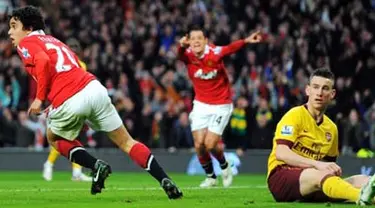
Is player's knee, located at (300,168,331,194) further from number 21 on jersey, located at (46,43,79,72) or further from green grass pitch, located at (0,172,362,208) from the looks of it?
number 21 on jersey, located at (46,43,79,72)

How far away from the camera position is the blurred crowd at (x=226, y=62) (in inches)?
957

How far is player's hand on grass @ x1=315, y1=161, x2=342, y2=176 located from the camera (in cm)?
1033

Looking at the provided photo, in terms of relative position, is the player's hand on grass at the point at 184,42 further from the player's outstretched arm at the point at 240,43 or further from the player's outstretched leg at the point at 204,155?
the player's outstretched leg at the point at 204,155

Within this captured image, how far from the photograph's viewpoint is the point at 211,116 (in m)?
17.0

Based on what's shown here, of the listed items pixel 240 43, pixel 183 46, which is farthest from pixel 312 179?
pixel 183 46

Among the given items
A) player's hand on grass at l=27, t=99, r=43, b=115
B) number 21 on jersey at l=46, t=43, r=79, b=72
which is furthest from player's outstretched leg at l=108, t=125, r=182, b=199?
player's hand on grass at l=27, t=99, r=43, b=115

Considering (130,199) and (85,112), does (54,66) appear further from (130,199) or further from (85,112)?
(130,199)

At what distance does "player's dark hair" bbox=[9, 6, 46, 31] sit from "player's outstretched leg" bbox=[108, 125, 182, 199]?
5.01 ft

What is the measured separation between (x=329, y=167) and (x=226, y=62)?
1720 cm

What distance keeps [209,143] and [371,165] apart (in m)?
5.56

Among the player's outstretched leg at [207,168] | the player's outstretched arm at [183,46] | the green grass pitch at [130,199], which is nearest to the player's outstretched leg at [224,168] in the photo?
the player's outstretched leg at [207,168]

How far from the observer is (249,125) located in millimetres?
24125

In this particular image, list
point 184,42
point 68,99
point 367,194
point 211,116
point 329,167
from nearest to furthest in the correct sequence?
1. point 367,194
2. point 329,167
3. point 68,99
4. point 184,42
5. point 211,116

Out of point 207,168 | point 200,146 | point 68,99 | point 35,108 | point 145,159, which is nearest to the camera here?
point 35,108
